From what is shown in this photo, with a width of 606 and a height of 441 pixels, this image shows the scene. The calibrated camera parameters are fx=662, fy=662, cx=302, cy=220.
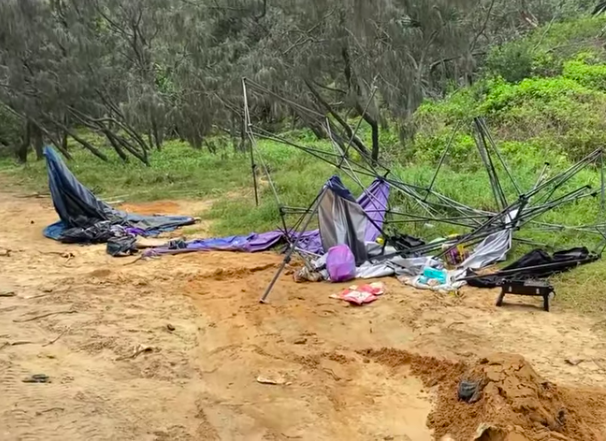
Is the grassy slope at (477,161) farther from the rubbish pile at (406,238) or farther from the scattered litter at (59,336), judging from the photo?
the scattered litter at (59,336)

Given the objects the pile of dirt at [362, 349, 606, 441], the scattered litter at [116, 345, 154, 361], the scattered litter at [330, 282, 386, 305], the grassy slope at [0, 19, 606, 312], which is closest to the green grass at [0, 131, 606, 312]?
the grassy slope at [0, 19, 606, 312]

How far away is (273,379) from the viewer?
3.99 metres

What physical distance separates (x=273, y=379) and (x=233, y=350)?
57 centimetres

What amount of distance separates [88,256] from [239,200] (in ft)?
9.45

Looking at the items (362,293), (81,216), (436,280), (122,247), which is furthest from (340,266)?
(81,216)

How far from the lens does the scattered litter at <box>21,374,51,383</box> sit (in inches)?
154

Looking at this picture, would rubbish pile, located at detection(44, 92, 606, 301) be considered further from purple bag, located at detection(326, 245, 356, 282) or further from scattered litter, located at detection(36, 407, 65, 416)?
scattered litter, located at detection(36, 407, 65, 416)

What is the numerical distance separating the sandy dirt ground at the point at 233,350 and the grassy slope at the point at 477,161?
0.98 metres

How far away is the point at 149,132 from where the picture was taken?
54.2 feet

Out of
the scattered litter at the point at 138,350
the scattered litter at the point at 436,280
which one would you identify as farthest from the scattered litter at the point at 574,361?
the scattered litter at the point at 138,350

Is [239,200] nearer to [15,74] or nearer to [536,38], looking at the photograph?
[15,74]

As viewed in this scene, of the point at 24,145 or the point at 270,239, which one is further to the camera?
the point at 24,145

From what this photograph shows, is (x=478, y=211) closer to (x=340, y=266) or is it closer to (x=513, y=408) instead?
(x=340, y=266)

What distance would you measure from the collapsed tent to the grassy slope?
0.78 metres
